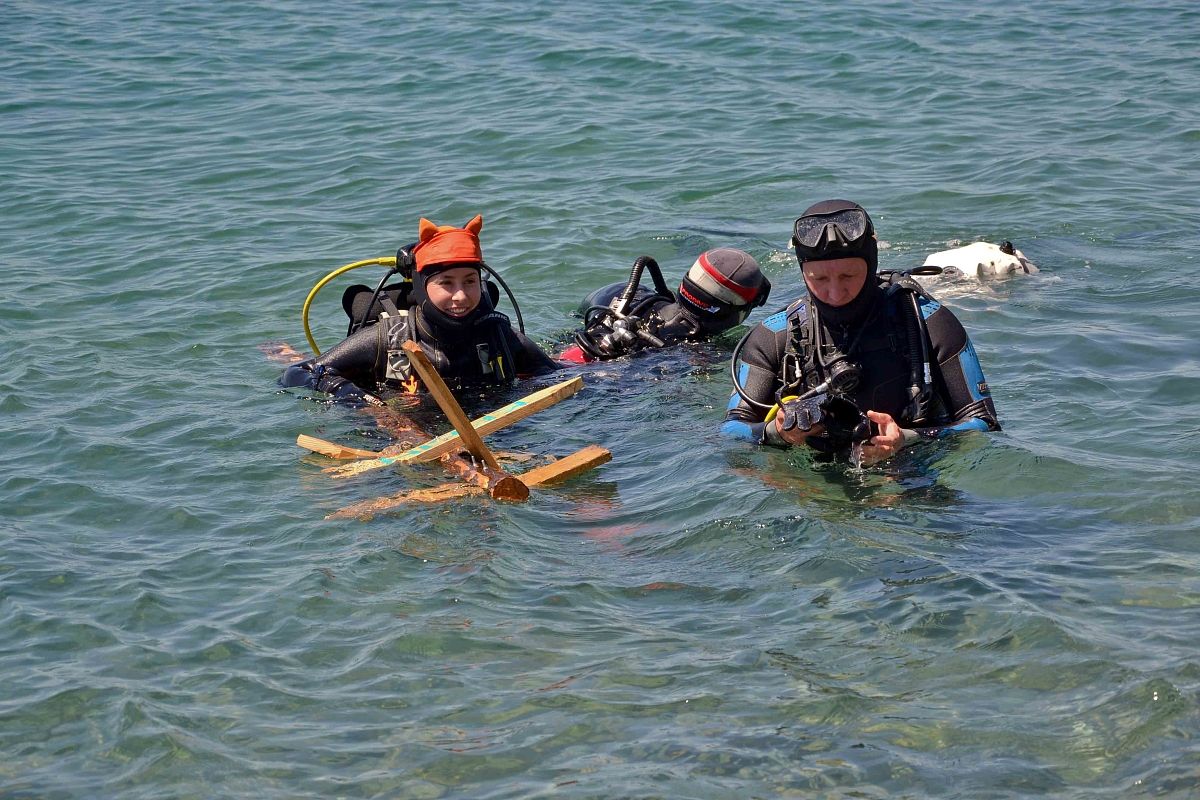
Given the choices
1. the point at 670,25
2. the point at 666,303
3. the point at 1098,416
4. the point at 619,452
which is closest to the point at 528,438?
the point at 619,452

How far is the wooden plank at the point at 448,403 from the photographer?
511 centimetres

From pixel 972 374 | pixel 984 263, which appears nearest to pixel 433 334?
pixel 972 374

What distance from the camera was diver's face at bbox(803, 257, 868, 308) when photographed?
510 centimetres

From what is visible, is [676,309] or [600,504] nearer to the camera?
[600,504]

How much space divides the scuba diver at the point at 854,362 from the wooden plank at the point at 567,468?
0.57 metres

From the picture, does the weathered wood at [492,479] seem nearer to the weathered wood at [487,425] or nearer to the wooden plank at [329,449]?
the weathered wood at [487,425]

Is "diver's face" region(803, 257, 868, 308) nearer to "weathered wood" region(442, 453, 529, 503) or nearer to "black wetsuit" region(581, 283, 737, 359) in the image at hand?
"weathered wood" region(442, 453, 529, 503)

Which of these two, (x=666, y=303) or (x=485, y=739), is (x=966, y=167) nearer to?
(x=666, y=303)

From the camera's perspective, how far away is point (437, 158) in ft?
41.9

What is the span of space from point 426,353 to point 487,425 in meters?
1.13

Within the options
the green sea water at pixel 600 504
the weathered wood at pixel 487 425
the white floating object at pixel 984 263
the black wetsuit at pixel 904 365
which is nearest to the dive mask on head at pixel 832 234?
the black wetsuit at pixel 904 365

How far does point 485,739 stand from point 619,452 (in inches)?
107

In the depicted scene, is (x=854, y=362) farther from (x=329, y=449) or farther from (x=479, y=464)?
(x=329, y=449)

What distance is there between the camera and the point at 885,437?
5016mm
